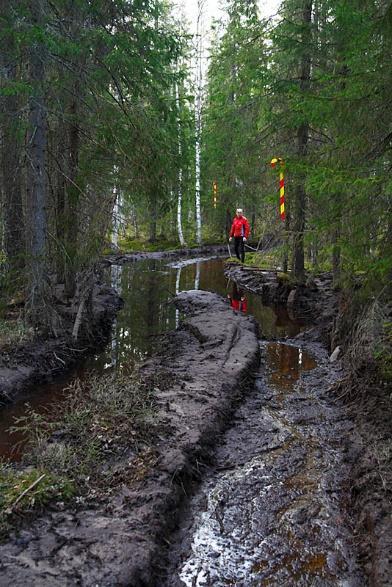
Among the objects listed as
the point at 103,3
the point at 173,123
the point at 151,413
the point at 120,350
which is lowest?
the point at 120,350

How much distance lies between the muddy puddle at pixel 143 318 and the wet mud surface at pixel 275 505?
7.99 ft

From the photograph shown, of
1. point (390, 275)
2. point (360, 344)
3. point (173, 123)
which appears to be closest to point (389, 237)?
point (390, 275)

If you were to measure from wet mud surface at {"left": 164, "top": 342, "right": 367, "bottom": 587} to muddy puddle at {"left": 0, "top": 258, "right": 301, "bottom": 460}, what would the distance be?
2437 mm

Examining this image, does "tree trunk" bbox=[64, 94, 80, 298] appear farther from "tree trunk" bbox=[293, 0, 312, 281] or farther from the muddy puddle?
"tree trunk" bbox=[293, 0, 312, 281]

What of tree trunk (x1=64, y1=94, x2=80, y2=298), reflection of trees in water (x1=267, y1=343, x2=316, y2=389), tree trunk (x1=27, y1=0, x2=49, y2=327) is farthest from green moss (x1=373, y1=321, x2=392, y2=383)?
tree trunk (x1=64, y1=94, x2=80, y2=298)

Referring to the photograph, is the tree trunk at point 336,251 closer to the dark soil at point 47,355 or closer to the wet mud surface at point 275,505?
the wet mud surface at point 275,505

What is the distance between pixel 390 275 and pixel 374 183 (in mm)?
2616

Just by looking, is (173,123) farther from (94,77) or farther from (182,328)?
(182,328)

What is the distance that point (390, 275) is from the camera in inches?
309

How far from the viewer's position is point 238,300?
16703mm

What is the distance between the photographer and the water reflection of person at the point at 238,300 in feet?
50.1

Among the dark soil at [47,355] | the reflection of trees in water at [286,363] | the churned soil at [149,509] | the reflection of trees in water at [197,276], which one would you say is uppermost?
the churned soil at [149,509]

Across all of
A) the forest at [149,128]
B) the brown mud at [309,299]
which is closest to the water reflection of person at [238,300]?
the brown mud at [309,299]

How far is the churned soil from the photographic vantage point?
3.58 metres
